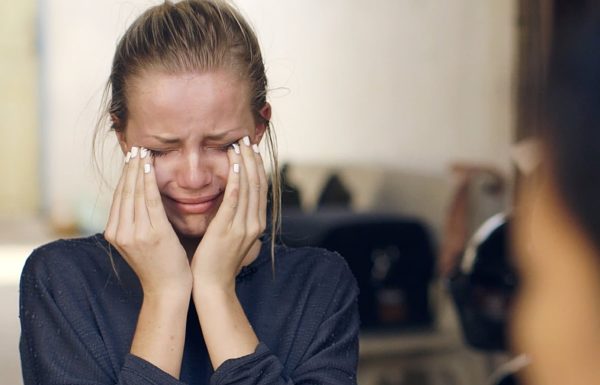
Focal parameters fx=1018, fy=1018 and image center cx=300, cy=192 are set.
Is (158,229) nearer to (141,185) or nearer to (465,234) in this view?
(141,185)

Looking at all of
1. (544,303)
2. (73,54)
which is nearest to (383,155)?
(73,54)

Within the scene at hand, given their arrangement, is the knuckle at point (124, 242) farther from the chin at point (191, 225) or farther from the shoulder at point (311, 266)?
the shoulder at point (311, 266)

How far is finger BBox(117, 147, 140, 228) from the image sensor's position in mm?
1087

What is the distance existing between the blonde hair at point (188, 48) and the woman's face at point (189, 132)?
13 mm

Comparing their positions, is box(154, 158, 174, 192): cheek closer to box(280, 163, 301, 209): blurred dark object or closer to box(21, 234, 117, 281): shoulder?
box(21, 234, 117, 281): shoulder

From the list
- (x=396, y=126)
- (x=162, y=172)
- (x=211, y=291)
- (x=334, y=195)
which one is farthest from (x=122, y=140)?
(x=396, y=126)

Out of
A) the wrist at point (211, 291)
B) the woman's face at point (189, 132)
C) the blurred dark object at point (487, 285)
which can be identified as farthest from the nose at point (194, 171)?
the blurred dark object at point (487, 285)

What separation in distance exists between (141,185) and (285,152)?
1151 millimetres

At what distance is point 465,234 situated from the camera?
2391mm

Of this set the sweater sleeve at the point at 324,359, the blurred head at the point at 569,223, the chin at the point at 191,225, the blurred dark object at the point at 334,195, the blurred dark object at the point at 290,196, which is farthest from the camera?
the blurred dark object at the point at 334,195

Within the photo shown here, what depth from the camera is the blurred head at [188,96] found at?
1099mm

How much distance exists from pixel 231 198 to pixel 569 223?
2.00 feet

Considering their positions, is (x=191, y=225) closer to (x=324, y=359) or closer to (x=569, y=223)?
(x=324, y=359)

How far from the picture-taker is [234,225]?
111cm
